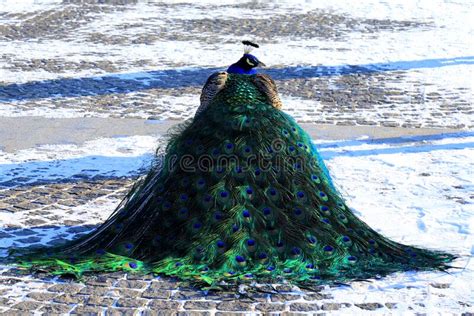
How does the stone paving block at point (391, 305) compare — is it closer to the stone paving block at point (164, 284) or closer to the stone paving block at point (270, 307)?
the stone paving block at point (270, 307)

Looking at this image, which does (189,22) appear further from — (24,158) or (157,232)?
(157,232)

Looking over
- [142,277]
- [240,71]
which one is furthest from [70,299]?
[240,71]

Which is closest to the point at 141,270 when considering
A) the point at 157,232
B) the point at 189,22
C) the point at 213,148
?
the point at 157,232

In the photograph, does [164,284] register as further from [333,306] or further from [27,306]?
[333,306]

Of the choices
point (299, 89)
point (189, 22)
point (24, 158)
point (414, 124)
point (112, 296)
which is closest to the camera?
point (112, 296)

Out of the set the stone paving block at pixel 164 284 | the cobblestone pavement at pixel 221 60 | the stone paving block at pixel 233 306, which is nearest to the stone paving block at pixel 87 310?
the stone paving block at pixel 164 284

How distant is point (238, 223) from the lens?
5.33 metres

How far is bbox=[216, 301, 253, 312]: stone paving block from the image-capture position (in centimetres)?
496

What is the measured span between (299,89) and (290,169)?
641cm

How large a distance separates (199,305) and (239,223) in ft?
2.00

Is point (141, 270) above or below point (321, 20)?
below

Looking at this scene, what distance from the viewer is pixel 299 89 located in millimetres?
11930

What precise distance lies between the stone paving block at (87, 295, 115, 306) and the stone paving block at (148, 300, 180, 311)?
239 millimetres

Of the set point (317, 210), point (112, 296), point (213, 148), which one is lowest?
point (112, 296)
